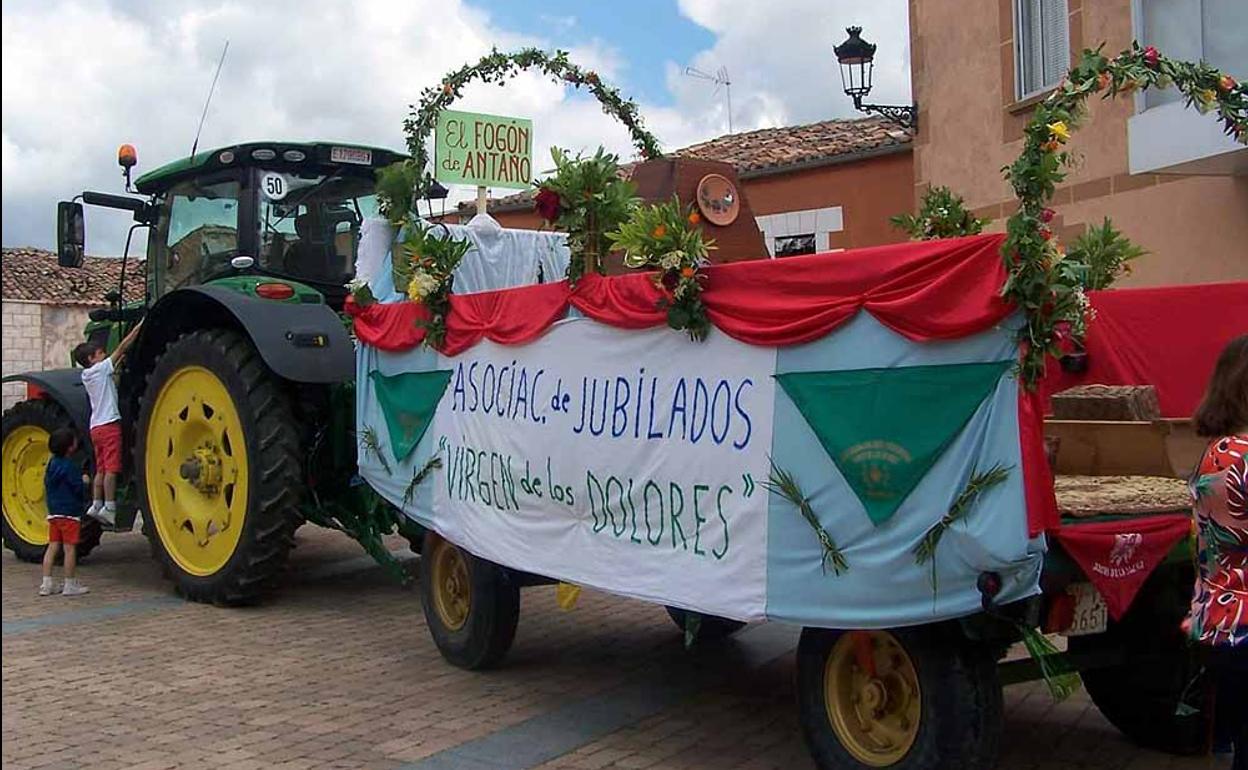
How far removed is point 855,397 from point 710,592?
3.29 feet

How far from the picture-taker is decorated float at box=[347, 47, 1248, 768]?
3756mm

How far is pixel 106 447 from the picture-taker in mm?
8367

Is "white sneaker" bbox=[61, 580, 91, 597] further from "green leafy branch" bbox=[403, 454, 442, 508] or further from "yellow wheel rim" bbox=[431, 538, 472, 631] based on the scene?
"yellow wheel rim" bbox=[431, 538, 472, 631]

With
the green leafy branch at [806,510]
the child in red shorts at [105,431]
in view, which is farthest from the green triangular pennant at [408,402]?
the child in red shorts at [105,431]

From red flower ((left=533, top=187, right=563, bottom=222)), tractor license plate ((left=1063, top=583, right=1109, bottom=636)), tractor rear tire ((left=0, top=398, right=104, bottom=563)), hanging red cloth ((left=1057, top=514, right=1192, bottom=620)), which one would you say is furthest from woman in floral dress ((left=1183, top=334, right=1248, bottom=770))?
tractor rear tire ((left=0, top=398, right=104, bottom=563))

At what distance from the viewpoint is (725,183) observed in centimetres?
643

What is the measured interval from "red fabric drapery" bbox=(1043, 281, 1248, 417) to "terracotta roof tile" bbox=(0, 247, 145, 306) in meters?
23.2

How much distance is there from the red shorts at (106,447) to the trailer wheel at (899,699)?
5.74 metres

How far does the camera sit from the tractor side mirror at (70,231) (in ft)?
27.6

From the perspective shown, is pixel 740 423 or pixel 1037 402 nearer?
pixel 1037 402

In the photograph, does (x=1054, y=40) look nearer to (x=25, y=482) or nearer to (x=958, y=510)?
(x=958, y=510)

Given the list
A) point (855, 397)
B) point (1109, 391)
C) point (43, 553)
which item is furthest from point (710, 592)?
point (43, 553)

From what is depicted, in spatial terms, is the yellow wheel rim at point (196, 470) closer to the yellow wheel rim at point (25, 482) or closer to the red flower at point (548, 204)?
the yellow wheel rim at point (25, 482)

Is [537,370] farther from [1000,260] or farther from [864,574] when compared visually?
[1000,260]
